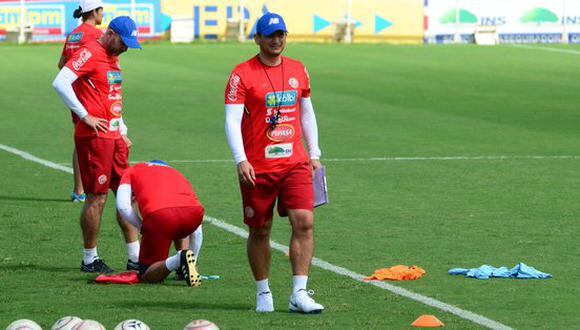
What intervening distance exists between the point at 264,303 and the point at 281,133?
1181 mm

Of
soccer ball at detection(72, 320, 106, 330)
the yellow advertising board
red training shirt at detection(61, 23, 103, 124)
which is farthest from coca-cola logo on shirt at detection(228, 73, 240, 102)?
the yellow advertising board

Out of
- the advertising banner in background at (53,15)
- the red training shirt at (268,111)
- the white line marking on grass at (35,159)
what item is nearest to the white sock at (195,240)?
the red training shirt at (268,111)

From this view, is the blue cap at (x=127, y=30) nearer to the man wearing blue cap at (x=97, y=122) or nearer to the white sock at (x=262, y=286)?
the man wearing blue cap at (x=97, y=122)

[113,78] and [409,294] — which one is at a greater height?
[113,78]

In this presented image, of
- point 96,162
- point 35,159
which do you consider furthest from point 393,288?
point 35,159

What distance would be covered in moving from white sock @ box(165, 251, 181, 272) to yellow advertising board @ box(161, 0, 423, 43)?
39294 millimetres

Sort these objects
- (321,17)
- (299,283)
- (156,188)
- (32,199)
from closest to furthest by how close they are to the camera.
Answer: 1. (299,283)
2. (156,188)
3. (32,199)
4. (321,17)

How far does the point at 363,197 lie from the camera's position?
1734cm

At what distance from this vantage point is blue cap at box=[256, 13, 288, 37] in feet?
34.8

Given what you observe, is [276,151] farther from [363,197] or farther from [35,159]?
[35,159]

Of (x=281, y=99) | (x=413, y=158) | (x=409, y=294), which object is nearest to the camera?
(x=281, y=99)

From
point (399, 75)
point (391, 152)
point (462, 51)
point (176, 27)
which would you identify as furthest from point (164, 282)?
point (176, 27)

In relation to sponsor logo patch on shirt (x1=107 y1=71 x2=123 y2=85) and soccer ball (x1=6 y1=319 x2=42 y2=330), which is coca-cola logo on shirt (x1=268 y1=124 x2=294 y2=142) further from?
sponsor logo patch on shirt (x1=107 y1=71 x2=123 y2=85)

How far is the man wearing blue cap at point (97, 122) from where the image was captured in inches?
499
